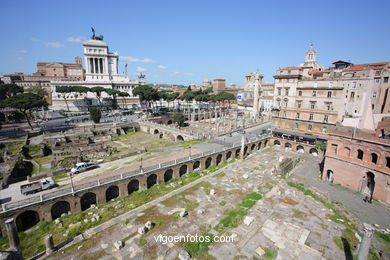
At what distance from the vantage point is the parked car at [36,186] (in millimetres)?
23130

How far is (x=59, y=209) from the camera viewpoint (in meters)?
23.9

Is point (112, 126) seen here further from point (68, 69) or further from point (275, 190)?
point (68, 69)

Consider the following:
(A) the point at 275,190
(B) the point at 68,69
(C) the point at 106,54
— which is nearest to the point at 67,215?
(A) the point at 275,190

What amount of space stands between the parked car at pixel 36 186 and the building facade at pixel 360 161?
4068 centimetres

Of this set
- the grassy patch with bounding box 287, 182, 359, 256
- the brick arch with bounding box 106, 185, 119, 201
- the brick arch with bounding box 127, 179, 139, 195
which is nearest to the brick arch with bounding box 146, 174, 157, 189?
the brick arch with bounding box 127, 179, 139, 195

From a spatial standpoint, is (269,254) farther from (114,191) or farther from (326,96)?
(326,96)

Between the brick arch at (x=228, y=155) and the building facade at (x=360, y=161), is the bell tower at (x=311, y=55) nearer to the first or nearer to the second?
the building facade at (x=360, y=161)

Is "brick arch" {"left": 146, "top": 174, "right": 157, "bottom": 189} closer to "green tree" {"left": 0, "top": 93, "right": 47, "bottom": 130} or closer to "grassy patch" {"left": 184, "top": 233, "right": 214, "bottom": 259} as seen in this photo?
"grassy patch" {"left": 184, "top": 233, "right": 214, "bottom": 259}

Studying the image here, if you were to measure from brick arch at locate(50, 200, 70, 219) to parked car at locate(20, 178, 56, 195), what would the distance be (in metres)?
2.97

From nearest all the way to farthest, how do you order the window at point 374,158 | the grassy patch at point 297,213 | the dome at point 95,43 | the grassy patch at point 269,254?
the grassy patch at point 269,254 < the grassy patch at point 297,213 < the window at point 374,158 < the dome at point 95,43

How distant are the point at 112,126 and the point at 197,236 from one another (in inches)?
1834

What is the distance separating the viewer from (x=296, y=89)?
45.5 m

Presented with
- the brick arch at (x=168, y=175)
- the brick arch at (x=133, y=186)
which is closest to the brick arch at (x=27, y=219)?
the brick arch at (x=133, y=186)

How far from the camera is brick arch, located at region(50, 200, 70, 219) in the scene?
22.9 meters
